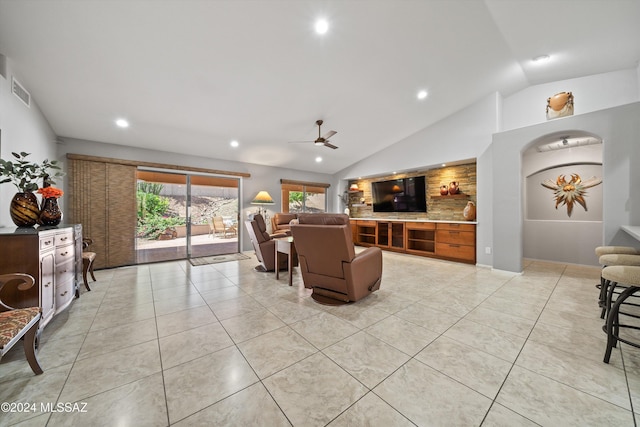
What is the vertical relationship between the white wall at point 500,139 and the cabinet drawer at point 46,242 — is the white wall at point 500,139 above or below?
above

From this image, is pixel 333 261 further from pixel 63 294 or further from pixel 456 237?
pixel 456 237

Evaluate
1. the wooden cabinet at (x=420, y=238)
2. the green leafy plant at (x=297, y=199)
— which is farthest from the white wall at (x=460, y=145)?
the green leafy plant at (x=297, y=199)

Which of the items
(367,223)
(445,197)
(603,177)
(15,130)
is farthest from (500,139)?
(15,130)

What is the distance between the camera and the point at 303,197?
26.0 ft

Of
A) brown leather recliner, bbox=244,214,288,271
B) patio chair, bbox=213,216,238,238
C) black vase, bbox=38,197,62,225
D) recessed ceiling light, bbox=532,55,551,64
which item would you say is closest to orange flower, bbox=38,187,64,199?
black vase, bbox=38,197,62,225

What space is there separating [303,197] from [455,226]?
4.74 metres

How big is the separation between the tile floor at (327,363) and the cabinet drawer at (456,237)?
1.74 metres

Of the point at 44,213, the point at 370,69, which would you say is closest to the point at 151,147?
the point at 44,213

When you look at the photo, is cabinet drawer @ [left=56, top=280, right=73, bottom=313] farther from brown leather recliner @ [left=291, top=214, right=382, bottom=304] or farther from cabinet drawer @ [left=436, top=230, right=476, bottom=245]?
cabinet drawer @ [left=436, top=230, right=476, bottom=245]

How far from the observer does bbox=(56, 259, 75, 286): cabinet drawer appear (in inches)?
89.0

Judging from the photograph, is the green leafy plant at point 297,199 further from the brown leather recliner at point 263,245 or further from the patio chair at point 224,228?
the brown leather recliner at point 263,245

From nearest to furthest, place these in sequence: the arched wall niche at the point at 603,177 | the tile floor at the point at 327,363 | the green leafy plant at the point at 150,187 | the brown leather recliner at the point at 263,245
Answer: the tile floor at the point at 327,363 < the arched wall niche at the point at 603,177 < the brown leather recliner at the point at 263,245 < the green leafy plant at the point at 150,187

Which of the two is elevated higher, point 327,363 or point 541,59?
point 541,59

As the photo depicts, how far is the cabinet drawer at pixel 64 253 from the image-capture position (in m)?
2.27
